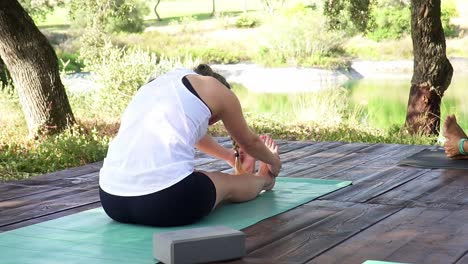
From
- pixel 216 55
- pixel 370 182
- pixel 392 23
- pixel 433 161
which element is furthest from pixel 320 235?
pixel 392 23

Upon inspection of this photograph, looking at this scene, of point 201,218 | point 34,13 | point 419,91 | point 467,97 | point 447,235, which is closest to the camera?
point 447,235

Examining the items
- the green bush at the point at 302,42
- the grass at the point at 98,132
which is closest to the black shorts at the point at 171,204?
the grass at the point at 98,132

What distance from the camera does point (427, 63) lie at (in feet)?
25.1

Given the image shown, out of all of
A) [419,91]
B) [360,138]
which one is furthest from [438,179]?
[419,91]

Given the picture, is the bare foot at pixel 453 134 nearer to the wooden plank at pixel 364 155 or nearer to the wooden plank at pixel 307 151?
the wooden plank at pixel 364 155

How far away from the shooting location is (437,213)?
298 centimetres

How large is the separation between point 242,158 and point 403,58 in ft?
53.0

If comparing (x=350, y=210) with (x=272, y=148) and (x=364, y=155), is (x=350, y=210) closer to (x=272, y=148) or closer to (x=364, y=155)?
(x=272, y=148)

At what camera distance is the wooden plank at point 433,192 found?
3.18 m

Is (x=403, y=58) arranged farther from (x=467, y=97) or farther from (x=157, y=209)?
(x=157, y=209)

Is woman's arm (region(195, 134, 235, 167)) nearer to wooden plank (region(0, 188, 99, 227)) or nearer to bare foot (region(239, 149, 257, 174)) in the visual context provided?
bare foot (region(239, 149, 257, 174))

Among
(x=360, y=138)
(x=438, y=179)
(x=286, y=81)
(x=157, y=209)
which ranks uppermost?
(x=157, y=209)

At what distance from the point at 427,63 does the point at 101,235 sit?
5.59m

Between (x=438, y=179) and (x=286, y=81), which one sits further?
(x=286, y=81)
